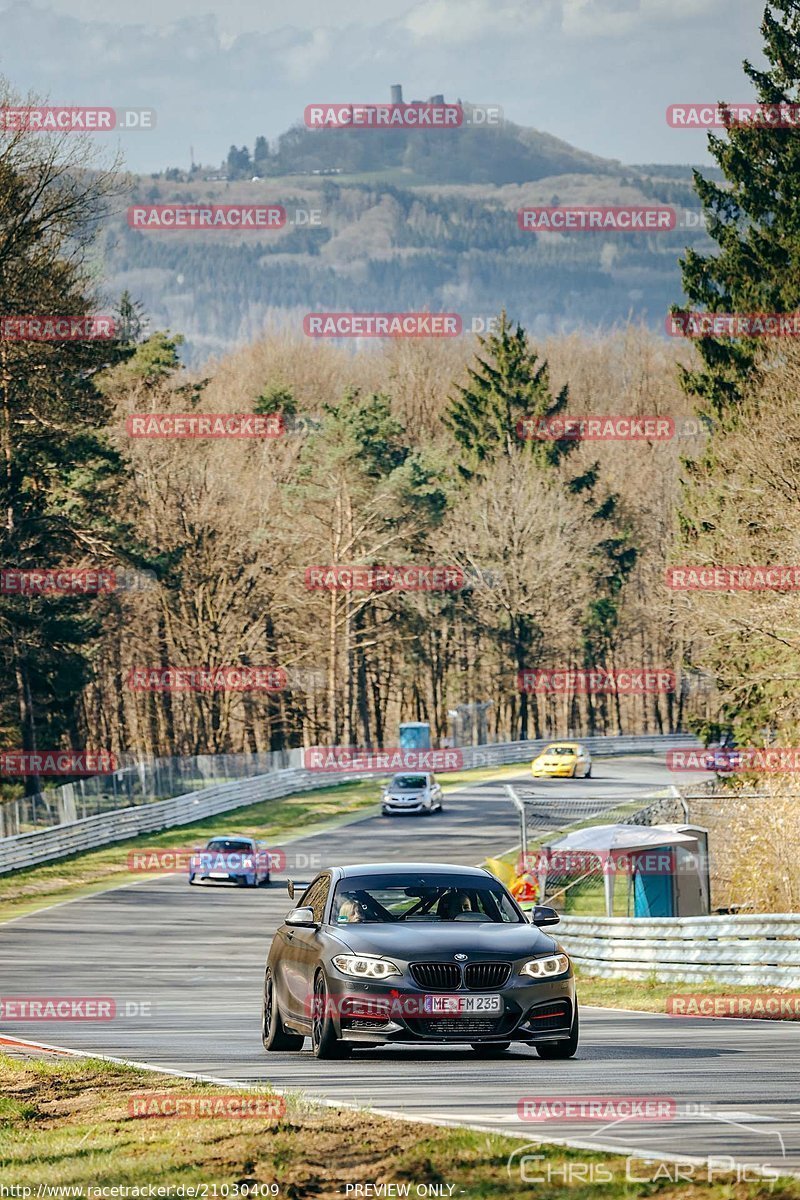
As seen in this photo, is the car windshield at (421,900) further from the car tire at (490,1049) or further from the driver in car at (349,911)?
the car tire at (490,1049)

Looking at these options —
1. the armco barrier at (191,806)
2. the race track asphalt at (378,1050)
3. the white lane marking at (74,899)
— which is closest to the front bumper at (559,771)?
the armco barrier at (191,806)

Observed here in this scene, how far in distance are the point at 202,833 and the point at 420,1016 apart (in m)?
43.6

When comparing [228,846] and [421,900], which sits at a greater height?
[421,900]

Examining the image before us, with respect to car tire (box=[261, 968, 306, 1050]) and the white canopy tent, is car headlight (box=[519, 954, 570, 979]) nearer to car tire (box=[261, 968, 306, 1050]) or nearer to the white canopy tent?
car tire (box=[261, 968, 306, 1050])

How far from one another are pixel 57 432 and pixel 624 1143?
4241cm

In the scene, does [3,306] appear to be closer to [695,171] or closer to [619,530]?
[695,171]

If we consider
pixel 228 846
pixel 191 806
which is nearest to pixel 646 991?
pixel 228 846

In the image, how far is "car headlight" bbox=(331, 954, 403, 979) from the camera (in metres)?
11.9

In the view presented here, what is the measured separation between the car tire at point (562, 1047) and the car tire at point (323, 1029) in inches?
53.5

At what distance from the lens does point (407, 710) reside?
103438 millimetres

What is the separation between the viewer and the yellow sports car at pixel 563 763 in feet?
226

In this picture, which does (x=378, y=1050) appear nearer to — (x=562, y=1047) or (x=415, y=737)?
(x=562, y=1047)

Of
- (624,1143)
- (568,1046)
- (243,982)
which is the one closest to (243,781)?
(243,982)

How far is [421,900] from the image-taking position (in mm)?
13102
